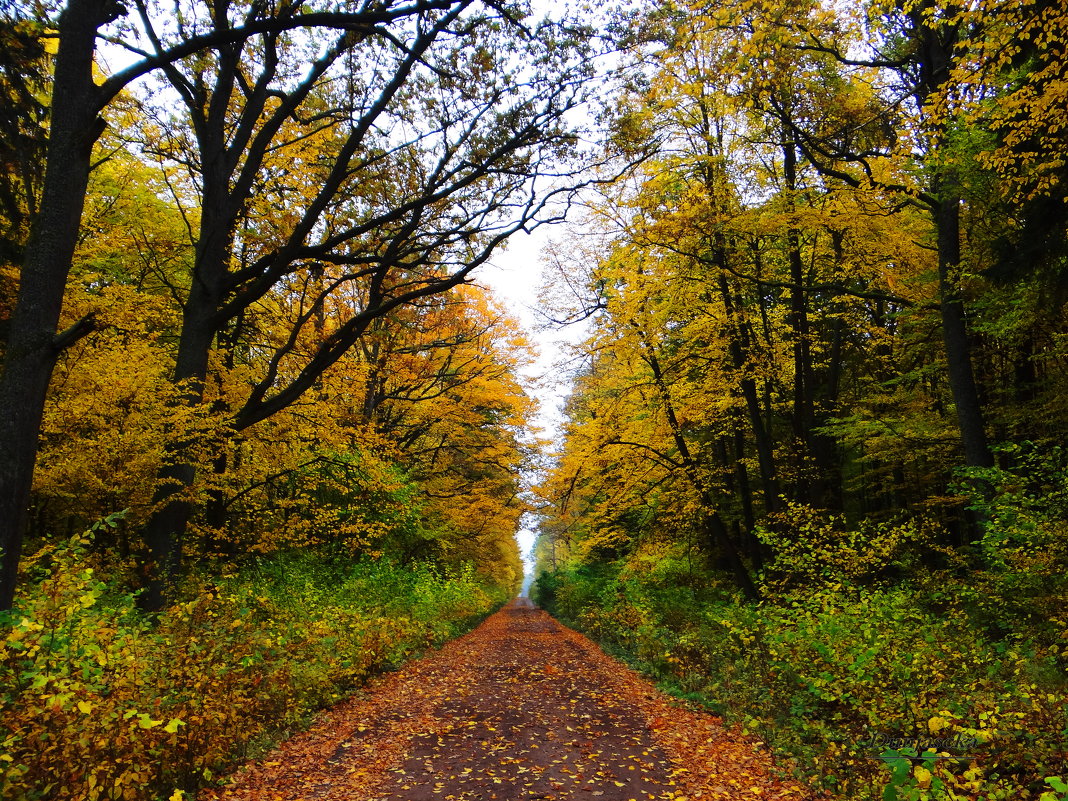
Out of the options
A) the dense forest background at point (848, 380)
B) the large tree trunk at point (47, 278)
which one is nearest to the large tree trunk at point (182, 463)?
the large tree trunk at point (47, 278)

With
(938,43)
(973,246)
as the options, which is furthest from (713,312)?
(938,43)

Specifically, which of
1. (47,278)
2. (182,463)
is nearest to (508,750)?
(182,463)

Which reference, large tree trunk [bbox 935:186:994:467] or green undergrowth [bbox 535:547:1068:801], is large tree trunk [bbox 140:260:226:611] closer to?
green undergrowth [bbox 535:547:1068:801]

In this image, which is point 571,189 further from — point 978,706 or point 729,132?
point 978,706

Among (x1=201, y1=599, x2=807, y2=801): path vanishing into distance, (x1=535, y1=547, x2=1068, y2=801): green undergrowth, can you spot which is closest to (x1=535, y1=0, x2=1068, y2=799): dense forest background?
(x1=535, y1=547, x2=1068, y2=801): green undergrowth

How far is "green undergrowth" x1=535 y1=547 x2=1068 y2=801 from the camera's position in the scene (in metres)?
3.67

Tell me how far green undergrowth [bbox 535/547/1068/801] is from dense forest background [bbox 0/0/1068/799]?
5 cm

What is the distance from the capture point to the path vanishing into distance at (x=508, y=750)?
468cm

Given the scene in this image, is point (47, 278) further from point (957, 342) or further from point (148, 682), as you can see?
point (957, 342)

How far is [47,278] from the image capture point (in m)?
4.74

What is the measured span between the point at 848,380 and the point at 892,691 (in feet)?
39.2

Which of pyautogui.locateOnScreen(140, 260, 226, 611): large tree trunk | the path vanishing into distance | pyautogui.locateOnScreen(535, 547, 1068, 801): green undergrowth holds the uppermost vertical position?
pyautogui.locateOnScreen(140, 260, 226, 611): large tree trunk

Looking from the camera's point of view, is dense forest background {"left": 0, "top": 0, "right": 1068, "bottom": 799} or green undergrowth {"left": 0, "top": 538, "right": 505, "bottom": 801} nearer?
green undergrowth {"left": 0, "top": 538, "right": 505, "bottom": 801}

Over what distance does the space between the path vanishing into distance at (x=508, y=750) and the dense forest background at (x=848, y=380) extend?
69cm
